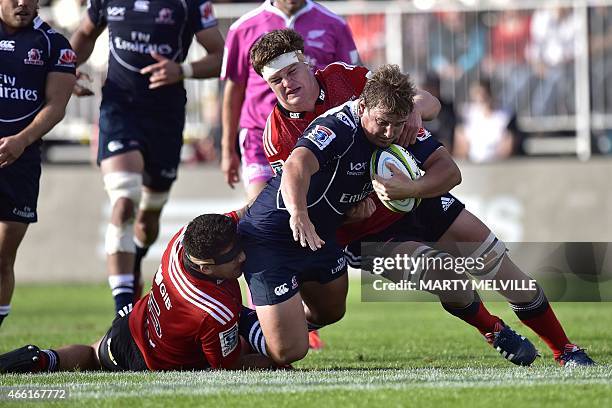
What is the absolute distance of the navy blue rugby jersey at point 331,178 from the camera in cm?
677

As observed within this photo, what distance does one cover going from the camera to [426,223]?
25.0 ft

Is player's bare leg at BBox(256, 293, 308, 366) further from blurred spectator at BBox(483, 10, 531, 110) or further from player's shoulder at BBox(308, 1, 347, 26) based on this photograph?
blurred spectator at BBox(483, 10, 531, 110)

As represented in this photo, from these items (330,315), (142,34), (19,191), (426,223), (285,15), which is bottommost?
(330,315)

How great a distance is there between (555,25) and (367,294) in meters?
6.95

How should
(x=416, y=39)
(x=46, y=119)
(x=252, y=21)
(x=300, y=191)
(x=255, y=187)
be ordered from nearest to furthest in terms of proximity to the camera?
1. (x=300, y=191)
2. (x=46, y=119)
3. (x=255, y=187)
4. (x=252, y=21)
5. (x=416, y=39)

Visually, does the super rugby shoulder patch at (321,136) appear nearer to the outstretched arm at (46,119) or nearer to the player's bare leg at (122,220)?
the outstretched arm at (46,119)

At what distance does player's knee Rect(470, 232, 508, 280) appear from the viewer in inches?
289

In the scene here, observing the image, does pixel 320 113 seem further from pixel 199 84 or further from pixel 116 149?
pixel 199 84

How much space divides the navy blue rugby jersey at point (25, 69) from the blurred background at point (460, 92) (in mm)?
7063

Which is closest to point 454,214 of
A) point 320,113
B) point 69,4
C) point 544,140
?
point 320,113

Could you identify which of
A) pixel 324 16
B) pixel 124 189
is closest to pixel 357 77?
pixel 324 16

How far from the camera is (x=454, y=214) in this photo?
298 inches

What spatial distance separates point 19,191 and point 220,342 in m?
2.31

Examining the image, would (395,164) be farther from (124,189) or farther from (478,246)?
(124,189)
